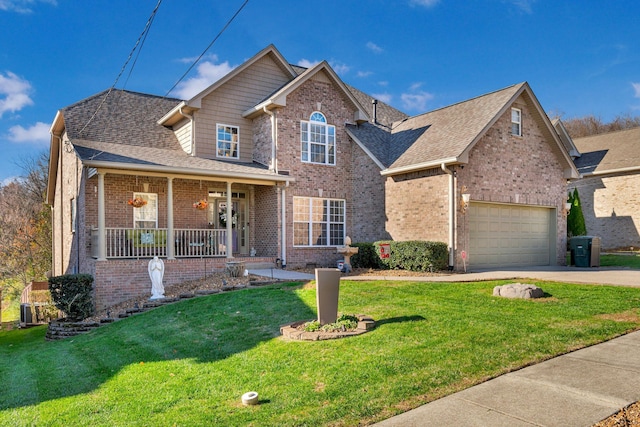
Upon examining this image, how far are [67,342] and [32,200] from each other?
87.7 ft

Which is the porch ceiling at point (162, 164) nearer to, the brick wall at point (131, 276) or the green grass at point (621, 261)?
the brick wall at point (131, 276)

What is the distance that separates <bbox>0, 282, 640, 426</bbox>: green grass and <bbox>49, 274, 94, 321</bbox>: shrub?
2175 mm

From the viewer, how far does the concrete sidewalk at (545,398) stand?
14.1ft

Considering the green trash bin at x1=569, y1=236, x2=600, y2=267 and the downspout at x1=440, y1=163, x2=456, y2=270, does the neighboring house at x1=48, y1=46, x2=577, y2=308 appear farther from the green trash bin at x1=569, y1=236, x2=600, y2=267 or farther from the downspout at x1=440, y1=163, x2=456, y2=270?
the green trash bin at x1=569, y1=236, x2=600, y2=267

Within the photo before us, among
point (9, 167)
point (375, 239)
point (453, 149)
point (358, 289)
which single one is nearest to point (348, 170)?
point (375, 239)

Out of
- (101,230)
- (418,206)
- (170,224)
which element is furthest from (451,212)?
(101,230)

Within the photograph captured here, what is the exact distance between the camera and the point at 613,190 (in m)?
24.9

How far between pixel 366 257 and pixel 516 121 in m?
7.18

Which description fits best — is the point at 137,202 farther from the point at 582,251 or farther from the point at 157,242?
the point at 582,251

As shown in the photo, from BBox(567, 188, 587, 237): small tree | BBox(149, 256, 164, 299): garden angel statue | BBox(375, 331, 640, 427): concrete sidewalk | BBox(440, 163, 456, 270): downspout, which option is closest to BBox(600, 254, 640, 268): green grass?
BBox(567, 188, 587, 237): small tree

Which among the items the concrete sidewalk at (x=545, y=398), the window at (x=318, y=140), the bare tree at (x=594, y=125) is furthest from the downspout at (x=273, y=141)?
the bare tree at (x=594, y=125)

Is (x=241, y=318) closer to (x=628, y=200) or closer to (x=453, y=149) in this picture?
(x=453, y=149)

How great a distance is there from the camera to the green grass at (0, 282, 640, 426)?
5.10 meters

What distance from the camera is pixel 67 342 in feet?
35.2
